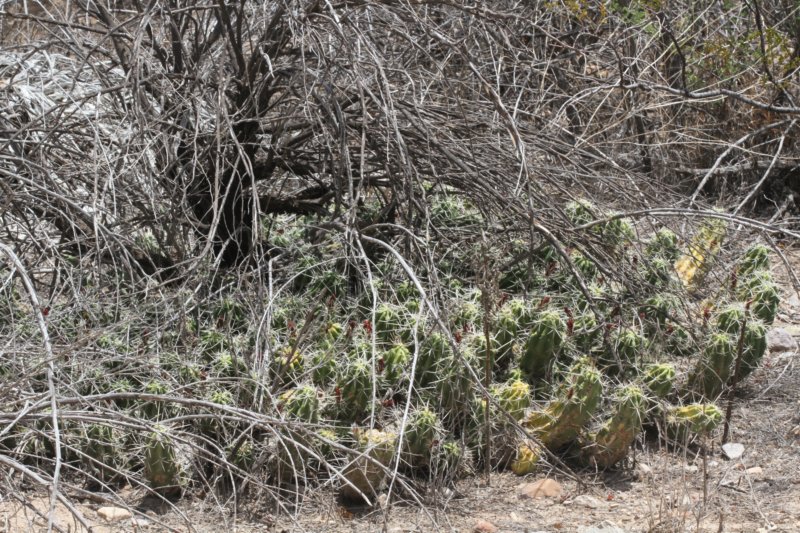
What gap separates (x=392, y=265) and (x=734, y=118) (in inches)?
138

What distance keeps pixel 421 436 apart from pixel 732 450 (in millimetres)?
1485

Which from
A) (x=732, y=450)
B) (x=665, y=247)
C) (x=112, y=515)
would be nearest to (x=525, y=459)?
(x=732, y=450)

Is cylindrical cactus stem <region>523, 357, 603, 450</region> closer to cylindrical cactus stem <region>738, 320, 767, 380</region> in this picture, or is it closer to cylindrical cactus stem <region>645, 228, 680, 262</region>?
cylindrical cactus stem <region>738, 320, 767, 380</region>

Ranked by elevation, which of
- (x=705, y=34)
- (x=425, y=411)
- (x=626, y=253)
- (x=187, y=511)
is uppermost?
(x=705, y=34)

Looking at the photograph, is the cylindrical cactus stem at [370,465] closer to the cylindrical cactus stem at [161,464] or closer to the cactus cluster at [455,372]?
Result: the cactus cluster at [455,372]

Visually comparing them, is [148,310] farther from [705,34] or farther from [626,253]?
[705,34]

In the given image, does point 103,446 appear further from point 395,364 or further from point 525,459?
point 525,459

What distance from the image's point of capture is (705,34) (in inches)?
325

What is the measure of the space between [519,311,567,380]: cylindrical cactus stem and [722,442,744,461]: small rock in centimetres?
85

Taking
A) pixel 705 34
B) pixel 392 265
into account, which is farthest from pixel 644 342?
pixel 705 34

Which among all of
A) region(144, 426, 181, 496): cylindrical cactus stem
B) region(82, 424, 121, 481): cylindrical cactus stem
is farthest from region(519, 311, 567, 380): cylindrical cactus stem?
region(82, 424, 121, 481): cylindrical cactus stem

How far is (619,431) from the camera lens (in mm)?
4703

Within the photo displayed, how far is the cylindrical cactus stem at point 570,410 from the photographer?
186 inches

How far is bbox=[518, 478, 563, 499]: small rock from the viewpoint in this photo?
4.61 m
